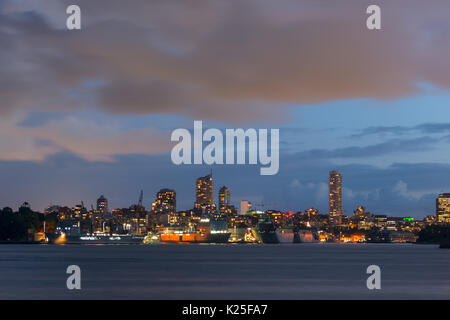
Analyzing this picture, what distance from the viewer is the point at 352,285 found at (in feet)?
361

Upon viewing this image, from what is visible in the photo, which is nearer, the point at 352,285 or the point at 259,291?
the point at 259,291

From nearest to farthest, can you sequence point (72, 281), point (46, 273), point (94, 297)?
point (94, 297) → point (72, 281) → point (46, 273)
